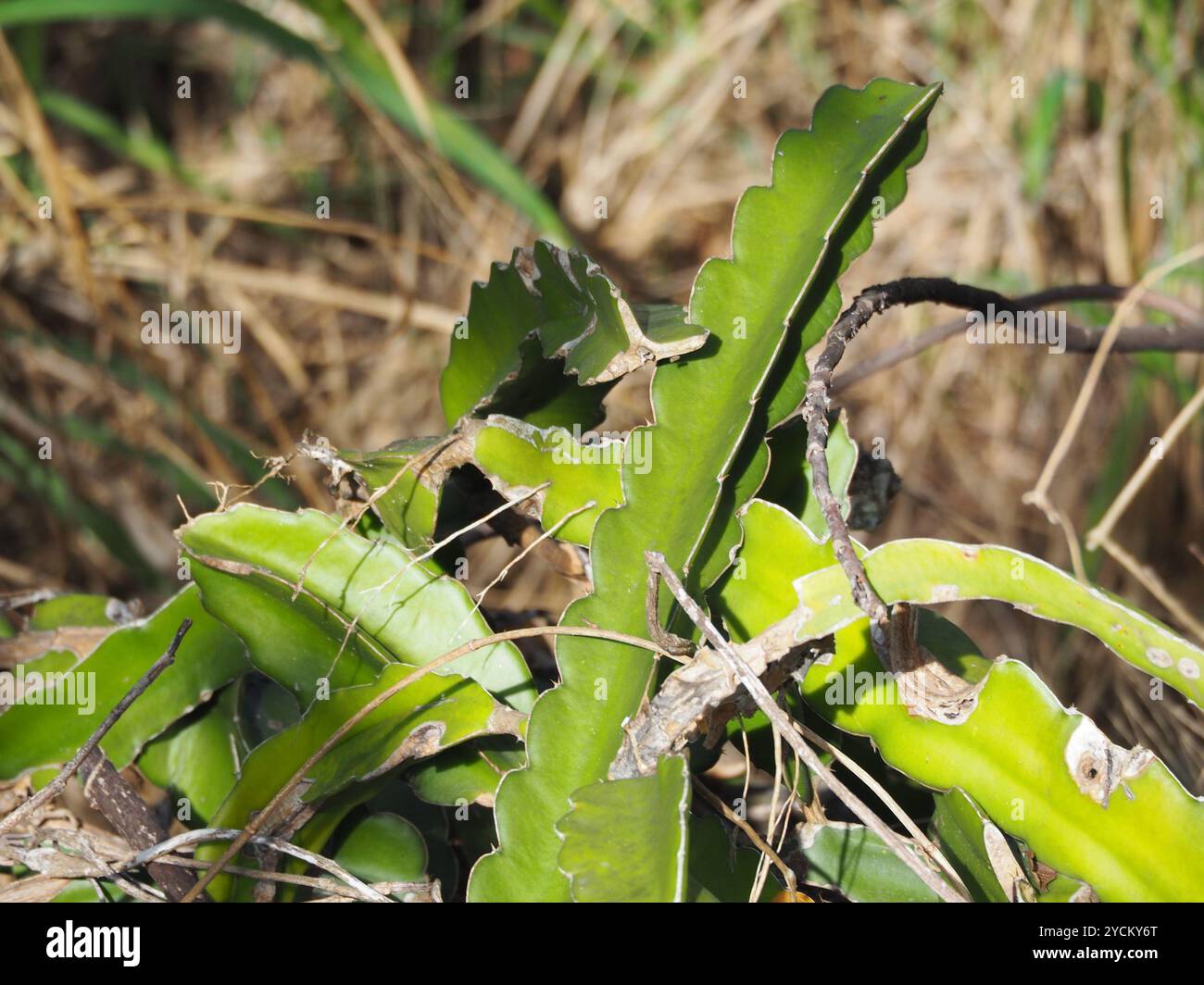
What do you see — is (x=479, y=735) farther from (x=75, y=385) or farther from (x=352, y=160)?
(x=352, y=160)

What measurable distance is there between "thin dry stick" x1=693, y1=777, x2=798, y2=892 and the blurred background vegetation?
93 centimetres

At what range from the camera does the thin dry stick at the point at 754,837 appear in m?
0.58

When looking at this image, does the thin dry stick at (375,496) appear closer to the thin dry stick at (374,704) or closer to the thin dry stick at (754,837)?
the thin dry stick at (374,704)

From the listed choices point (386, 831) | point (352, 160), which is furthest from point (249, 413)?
point (386, 831)

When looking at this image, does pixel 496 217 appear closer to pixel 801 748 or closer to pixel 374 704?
pixel 374 704

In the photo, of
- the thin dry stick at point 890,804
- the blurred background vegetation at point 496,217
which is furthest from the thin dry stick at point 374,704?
the blurred background vegetation at point 496,217

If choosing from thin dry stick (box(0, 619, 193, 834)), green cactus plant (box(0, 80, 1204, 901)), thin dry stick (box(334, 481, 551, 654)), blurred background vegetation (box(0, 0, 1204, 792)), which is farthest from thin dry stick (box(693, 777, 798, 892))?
blurred background vegetation (box(0, 0, 1204, 792))

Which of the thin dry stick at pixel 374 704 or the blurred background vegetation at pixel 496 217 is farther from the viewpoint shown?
the blurred background vegetation at pixel 496 217

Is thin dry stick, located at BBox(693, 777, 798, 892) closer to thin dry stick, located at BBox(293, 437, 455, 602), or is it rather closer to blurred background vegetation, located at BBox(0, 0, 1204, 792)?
thin dry stick, located at BBox(293, 437, 455, 602)

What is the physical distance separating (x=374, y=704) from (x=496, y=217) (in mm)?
1793

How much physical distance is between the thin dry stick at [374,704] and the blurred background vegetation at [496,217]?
3.26ft

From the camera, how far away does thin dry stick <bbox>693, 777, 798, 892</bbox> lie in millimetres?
582

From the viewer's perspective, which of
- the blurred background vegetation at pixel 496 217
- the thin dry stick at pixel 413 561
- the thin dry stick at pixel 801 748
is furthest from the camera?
the blurred background vegetation at pixel 496 217
